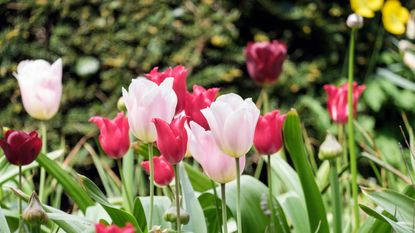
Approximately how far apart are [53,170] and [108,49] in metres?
1.97

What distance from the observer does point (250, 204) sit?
1.93 meters

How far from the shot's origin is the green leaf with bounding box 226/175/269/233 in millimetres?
1907

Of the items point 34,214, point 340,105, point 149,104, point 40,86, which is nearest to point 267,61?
point 340,105

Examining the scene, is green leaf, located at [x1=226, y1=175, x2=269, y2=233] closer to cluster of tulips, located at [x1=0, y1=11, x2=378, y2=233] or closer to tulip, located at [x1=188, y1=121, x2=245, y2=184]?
cluster of tulips, located at [x1=0, y1=11, x2=378, y2=233]

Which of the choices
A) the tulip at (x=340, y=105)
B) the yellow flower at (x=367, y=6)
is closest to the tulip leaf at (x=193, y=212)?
the tulip at (x=340, y=105)

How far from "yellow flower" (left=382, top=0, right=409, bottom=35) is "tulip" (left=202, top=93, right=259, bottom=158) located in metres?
2.81

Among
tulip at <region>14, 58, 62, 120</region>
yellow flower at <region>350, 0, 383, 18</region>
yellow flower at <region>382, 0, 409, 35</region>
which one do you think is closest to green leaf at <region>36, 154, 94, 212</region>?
tulip at <region>14, 58, 62, 120</region>

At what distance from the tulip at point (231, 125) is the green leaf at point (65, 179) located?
2.22ft

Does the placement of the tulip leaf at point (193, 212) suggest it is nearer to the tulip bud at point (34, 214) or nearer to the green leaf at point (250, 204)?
the green leaf at point (250, 204)

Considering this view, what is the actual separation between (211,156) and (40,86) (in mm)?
777

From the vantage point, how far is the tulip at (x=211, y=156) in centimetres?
150

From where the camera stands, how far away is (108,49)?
3938 millimetres

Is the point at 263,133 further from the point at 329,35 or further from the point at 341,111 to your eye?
the point at 329,35

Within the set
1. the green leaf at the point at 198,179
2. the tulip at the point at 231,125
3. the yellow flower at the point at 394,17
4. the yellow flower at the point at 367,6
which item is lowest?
the yellow flower at the point at 394,17
